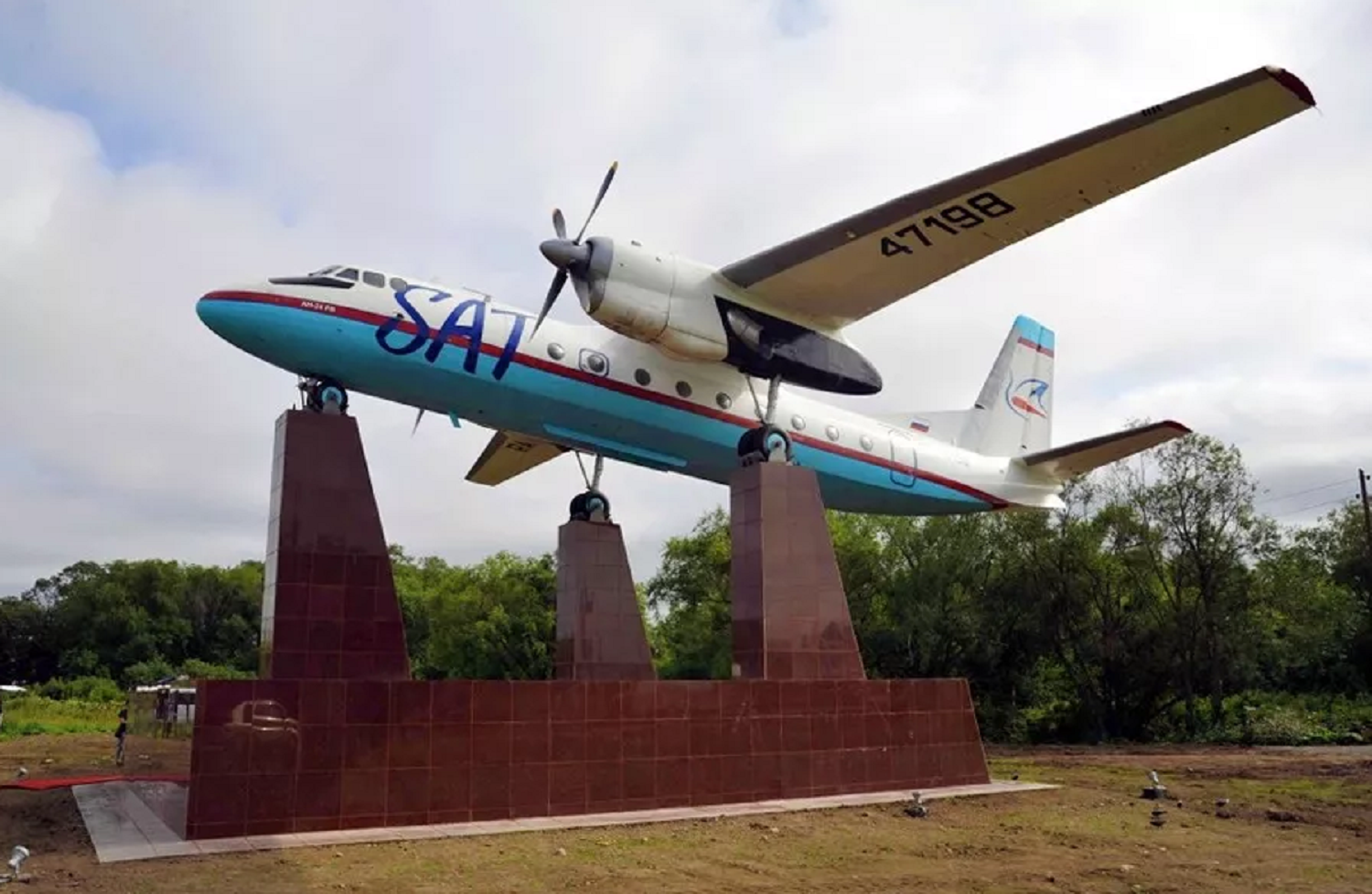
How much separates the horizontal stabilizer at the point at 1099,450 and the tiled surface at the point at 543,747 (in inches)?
203

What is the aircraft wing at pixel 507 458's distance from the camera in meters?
19.8

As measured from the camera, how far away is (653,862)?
9.93m

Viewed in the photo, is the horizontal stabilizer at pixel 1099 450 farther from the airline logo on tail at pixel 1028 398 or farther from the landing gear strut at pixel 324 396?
the landing gear strut at pixel 324 396

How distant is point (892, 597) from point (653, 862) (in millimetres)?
28611

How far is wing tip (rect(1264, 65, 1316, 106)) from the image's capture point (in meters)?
11.6

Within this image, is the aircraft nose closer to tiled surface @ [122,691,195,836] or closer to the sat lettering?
the sat lettering

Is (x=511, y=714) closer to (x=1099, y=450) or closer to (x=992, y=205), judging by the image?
(x=992, y=205)

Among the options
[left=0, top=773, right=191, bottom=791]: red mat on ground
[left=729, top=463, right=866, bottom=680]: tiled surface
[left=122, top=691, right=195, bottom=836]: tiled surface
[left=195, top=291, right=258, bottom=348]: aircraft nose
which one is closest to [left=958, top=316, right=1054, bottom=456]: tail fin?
[left=729, top=463, right=866, bottom=680]: tiled surface

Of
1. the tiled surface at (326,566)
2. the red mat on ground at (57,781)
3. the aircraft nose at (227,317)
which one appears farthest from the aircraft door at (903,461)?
the red mat on ground at (57,781)

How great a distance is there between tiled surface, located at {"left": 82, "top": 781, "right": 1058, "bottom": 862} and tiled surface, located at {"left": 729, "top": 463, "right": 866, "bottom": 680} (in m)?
1.77

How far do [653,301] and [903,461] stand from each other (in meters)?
6.38

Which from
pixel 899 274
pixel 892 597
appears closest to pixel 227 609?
pixel 892 597

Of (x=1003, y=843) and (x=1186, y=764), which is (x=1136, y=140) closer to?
(x=1003, y=843)

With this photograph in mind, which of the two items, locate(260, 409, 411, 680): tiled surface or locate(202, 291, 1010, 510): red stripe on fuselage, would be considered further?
locate(202, 291, 1010, 510): red stripe on fuselage
